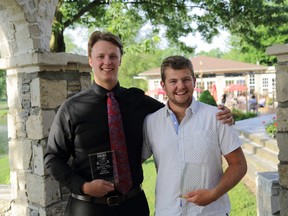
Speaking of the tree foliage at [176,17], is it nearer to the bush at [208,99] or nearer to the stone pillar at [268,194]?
the bush at [208,99]

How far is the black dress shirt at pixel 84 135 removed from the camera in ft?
7.73

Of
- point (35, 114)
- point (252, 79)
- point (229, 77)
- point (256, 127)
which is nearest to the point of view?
point (35, 114)

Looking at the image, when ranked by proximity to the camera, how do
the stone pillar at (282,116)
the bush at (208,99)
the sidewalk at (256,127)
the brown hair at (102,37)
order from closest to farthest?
the brown hair at (102,37) < the stone pillar at (282,116) < the sidewalk at (256,127) < the bush at (208,99)

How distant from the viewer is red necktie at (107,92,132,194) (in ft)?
7.70

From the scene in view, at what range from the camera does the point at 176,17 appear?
1041cm

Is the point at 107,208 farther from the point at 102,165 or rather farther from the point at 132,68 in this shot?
the point at 132,68

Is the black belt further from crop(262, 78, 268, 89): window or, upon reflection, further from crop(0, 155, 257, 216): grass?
crop(262, 78, 268, 89): window

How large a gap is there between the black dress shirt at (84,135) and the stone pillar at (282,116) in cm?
122

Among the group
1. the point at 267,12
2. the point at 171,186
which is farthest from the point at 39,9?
the point at 267,12

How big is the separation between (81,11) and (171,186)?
7719 mm

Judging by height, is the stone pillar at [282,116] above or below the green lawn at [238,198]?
above

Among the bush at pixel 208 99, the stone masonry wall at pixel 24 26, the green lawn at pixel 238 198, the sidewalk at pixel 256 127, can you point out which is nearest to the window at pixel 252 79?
the bush at pixel 208 99

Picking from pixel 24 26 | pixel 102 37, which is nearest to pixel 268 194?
pixel 102 37

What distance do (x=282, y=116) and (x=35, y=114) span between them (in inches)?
90.3
